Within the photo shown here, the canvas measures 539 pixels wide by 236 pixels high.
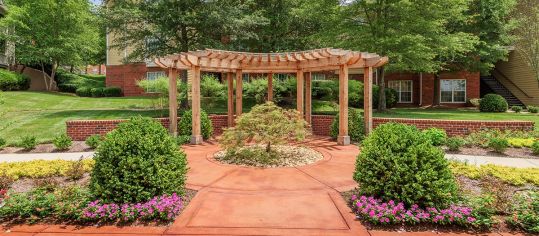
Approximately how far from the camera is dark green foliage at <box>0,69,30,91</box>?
20312 millimetres

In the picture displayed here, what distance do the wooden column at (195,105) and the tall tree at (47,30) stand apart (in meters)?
17.2

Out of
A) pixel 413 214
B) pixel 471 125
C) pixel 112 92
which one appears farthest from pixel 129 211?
pixel 112 92

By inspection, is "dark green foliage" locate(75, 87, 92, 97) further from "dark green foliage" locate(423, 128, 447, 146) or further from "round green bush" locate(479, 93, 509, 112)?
"round green bush" locate(479, 93, 509, 112)

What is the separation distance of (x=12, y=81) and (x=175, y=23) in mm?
13975

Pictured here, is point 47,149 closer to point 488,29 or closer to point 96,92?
point 96,92

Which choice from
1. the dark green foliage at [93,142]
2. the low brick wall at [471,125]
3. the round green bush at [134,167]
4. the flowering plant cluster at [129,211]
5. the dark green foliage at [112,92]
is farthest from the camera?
the dark green foliage at [112,92]

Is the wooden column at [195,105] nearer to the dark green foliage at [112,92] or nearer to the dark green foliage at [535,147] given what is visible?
the dark green foliage at [535,147]

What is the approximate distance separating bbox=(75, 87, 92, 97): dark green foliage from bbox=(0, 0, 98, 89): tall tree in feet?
9.16

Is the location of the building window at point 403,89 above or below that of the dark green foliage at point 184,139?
above

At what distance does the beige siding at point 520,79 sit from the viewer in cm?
2178

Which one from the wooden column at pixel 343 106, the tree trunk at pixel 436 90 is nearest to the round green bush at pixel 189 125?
the wooden column at pixel 343 106

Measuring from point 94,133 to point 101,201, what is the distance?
706 cm

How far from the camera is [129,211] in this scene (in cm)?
417

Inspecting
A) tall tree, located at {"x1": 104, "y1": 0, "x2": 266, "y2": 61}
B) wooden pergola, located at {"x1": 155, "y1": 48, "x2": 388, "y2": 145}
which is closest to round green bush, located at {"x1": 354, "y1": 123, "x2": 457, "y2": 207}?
wooden pergola, located at {"x1": 155, "y1": 48, "x2": 388, "y2": 145}
